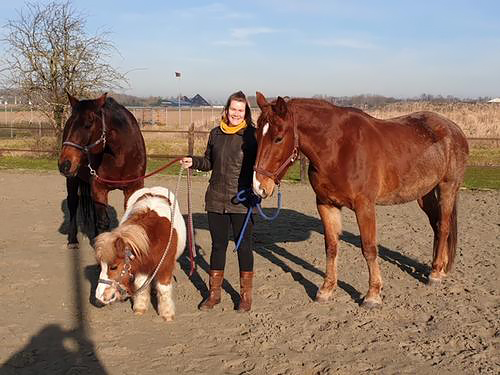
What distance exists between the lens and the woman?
4.17 metres

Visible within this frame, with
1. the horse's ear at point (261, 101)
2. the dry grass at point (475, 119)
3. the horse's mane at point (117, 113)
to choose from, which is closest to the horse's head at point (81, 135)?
the horse's mane at point (117, 113)

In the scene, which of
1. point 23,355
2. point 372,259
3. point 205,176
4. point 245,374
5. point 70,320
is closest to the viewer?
point 245,374

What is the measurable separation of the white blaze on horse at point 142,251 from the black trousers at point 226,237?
1.01ft

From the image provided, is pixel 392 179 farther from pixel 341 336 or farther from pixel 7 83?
pixel 7 83

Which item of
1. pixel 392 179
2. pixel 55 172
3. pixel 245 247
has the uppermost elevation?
pixel 392 179

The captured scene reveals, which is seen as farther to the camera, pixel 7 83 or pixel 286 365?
pixel 7 83

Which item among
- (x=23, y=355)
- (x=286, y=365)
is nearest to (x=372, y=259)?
(x=286, y=365)

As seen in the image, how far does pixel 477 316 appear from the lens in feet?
14.0

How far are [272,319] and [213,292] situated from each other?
61 cm

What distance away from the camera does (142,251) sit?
12.2ft

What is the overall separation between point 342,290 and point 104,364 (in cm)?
248

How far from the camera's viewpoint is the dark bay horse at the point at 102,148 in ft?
16.1

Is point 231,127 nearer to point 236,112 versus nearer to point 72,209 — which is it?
point 236,112

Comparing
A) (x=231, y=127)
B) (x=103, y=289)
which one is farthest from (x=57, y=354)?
(x=231, y=127)
